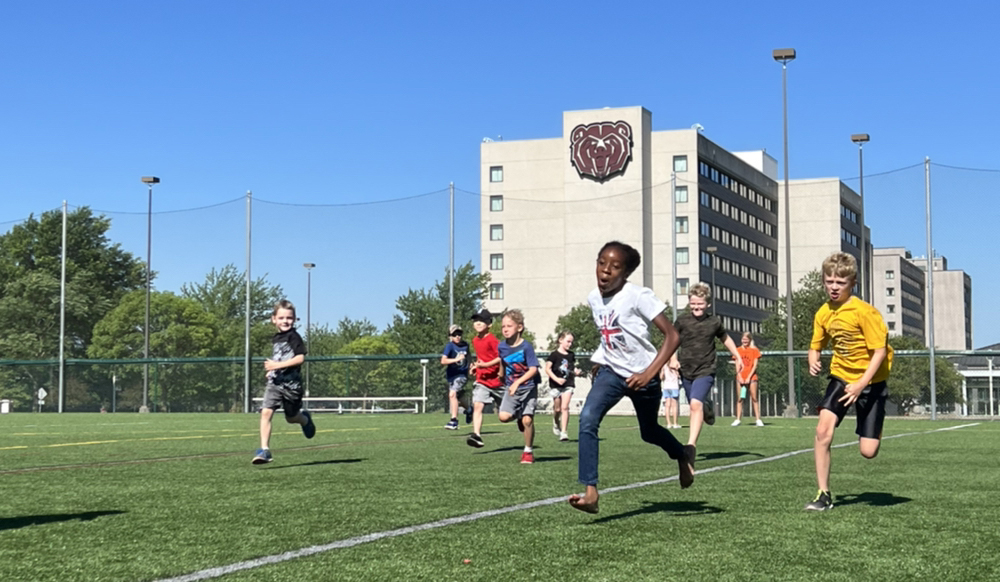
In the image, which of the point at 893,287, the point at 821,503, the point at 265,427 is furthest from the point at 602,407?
the point at 893,287

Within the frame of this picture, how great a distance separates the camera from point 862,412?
25.6 ft

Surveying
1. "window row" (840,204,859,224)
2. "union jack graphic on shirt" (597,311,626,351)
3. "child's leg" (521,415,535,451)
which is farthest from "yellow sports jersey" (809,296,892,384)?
"window row" (840,204,859,224)

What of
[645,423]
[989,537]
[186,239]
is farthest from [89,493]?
[186,239]

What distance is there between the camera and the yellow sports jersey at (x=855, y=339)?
24.6ft

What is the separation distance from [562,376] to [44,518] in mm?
10551

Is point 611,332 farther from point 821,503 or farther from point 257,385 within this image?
point 257,385

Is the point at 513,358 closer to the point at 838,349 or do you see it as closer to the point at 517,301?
the point at 838,349

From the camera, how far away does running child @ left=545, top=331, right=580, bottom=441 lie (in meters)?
16.8

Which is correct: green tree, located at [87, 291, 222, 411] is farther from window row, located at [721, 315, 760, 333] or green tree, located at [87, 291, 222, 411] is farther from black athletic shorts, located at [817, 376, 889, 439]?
black athletic shorts, located at [817, 376, 889, 439]

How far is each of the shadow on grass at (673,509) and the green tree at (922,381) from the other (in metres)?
22.6

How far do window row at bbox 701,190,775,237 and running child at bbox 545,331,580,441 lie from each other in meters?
82.6

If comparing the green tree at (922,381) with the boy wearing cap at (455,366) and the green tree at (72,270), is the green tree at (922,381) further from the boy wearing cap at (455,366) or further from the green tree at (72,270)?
the green tree at (72,270)

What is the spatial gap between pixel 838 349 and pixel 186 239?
131 feet

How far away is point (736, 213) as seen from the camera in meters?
107
